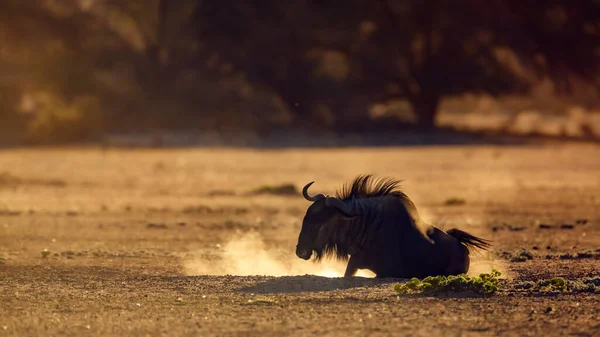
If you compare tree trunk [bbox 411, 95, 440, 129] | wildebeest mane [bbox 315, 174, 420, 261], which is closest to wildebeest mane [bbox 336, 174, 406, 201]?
wildebeest mane [bbox 315, 174, 420, 261]

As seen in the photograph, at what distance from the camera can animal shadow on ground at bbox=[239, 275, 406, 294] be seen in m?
9.90

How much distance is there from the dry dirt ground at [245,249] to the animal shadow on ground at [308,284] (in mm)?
20

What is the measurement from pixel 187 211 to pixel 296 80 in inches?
992

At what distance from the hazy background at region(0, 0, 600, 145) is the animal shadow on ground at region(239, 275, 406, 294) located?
30.2 meters

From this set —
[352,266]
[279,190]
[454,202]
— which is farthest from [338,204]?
[279,190]

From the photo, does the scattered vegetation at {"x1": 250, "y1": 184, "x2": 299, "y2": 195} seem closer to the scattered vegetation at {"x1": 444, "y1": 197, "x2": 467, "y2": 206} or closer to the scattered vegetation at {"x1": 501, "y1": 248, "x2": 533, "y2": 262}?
the scattered vegetation at {"x1": 444, "y1": 197, "x2": 467, "y2": 206}

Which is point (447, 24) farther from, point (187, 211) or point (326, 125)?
point (187, 211)

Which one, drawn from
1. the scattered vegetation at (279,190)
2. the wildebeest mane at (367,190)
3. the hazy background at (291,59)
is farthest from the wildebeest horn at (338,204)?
the hazy background at (291,59)

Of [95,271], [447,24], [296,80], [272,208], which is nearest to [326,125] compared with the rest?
[296,80]

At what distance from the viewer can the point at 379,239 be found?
10.4 metres

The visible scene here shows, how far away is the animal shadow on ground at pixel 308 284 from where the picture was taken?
990cm

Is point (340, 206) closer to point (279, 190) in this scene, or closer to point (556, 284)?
point (556, 284)

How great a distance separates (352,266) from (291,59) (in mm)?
33303

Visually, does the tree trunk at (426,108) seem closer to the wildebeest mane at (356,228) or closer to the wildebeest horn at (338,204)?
the wildebeest mane at (356,228)
